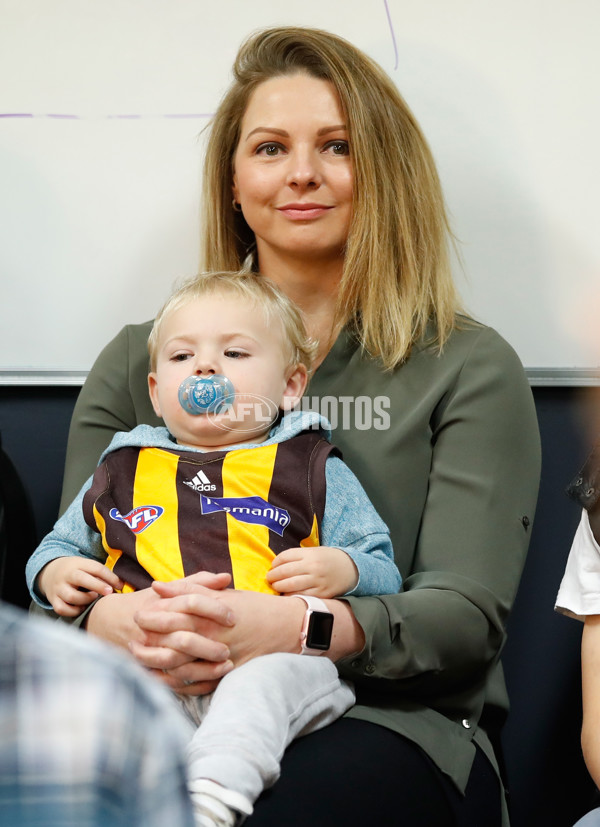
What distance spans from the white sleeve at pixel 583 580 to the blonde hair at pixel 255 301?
47cm

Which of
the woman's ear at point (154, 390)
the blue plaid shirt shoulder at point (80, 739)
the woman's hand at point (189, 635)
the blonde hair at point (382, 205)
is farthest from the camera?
the blonde hair at point (382, 205)

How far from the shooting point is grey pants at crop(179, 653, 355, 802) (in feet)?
3.05

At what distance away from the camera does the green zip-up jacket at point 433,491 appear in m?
1.28

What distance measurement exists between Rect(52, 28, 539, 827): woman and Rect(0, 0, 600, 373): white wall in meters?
0.21

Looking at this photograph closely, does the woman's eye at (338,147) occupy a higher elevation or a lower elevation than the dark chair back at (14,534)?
higher

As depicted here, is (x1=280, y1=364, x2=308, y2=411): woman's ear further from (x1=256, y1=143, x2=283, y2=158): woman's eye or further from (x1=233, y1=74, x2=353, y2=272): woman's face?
(x1=256, y1=143, x2=283, y2=158): woman's eye

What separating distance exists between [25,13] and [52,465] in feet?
2.93

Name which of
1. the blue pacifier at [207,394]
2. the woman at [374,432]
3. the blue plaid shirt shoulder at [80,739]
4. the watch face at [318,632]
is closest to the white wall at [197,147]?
the woman at [374,432]

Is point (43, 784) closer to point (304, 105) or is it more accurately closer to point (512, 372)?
point (512, 372)

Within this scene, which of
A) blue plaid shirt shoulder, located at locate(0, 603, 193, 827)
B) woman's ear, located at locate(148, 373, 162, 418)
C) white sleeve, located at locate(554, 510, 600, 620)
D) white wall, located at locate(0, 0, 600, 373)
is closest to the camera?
blue plaid shirt shoulder, located at locate(0, 603, 193, 827)

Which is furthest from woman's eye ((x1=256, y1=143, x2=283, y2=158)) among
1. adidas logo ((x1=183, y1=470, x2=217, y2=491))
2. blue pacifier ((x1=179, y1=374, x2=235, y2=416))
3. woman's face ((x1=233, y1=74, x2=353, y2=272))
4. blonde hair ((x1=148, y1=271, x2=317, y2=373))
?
adidas logo ((x1=183, y1=470, x2=217, y2=491))

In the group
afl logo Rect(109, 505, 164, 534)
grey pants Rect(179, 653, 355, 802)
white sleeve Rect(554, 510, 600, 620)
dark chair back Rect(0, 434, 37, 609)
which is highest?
afl logo Rect(109, 505, 164, 534)

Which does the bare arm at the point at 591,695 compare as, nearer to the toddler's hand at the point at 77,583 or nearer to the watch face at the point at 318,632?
the watch face at the point at 318,632

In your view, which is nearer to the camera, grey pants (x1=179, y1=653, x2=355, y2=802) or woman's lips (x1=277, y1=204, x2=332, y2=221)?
grey pants (x1=179, y1=653, x2=355, y2=802)
